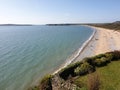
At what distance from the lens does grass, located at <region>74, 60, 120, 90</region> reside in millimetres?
17089

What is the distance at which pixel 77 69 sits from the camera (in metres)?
21.6

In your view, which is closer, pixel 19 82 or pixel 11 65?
pixel 19 82

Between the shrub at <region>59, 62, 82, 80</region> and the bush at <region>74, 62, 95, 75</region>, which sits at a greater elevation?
the bush at <region>74, 62, 95, 75</region>

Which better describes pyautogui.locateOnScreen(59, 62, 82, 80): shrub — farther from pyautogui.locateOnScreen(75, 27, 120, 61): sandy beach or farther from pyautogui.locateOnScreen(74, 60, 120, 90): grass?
pyautogui.locateOnScreen(75, 27, 120, 61): sandy beach

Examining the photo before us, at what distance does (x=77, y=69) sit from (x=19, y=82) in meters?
10.9

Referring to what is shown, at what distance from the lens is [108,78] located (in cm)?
1891

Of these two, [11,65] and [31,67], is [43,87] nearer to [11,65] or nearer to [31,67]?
[31,67]

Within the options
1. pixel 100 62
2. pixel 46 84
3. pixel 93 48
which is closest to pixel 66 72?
pixel 46 84

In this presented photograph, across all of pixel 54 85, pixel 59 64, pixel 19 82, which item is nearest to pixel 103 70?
pixel 54 85

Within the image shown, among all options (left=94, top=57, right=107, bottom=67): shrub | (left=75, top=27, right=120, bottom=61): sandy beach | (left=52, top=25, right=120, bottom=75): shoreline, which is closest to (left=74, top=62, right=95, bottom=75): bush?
(left=94, top=57, right=107, bottom=67): shrub

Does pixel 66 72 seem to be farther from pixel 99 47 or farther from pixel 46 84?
pixel 99 47

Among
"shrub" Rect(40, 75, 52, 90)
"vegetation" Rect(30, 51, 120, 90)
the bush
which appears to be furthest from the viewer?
the bush

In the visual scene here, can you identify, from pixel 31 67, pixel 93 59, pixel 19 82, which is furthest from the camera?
pixel 31 67

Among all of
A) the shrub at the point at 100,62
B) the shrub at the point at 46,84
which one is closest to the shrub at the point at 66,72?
the shrub at the point at 46,84
